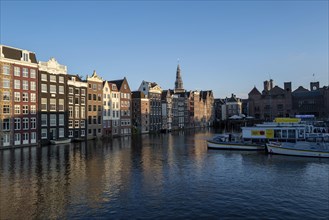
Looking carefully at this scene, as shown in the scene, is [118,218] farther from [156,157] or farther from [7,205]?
[156,157]

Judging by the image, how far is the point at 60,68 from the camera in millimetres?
71812

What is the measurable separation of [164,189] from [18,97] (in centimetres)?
4914

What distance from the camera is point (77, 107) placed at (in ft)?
258

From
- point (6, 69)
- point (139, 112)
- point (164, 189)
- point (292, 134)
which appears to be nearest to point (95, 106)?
point (139, 112)

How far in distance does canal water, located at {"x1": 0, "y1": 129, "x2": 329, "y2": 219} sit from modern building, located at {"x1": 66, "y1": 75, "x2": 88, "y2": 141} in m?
34.1

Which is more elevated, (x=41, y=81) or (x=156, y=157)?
(x=41, y=81)

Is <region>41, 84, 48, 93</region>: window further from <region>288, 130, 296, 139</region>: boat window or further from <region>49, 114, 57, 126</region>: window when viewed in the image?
<region>288, 130, 296, 139</region>: boat window

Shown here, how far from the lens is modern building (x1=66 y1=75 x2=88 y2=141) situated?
76062 mm

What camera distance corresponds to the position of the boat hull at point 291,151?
45.4 metres

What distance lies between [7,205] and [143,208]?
1142 centimetres

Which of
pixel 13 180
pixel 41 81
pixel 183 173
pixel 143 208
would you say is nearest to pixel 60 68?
pixel 41 81

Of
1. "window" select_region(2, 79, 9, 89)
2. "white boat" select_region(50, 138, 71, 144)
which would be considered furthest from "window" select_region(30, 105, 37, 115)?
"white boat" select_region(50, 138, 71, 144)

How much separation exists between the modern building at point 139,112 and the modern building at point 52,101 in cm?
3800

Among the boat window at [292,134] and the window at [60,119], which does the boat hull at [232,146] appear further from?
the window at [60,119]
